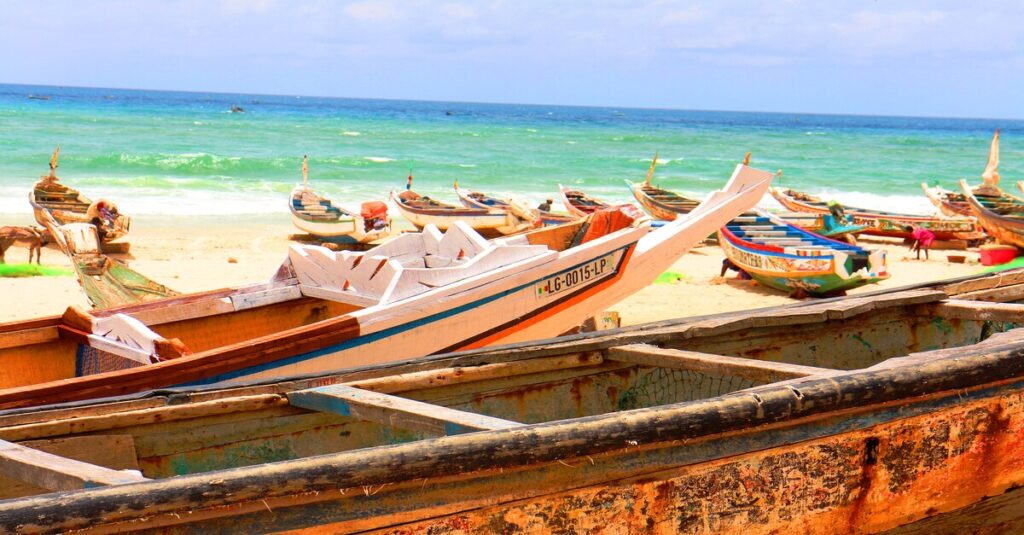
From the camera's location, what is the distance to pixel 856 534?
332 centimetres

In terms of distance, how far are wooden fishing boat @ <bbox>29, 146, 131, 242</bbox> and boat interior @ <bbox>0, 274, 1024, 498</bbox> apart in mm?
11993

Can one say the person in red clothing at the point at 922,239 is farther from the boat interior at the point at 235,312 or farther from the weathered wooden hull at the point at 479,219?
the boat interior at the point at 235,312

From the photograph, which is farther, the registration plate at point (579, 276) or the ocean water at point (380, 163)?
the ocean water at point (380, 163)

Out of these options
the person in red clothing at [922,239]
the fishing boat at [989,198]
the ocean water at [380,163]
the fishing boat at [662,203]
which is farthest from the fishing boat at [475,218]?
the fishing boat at [989,198]

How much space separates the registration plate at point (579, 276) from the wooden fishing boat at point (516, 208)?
7487 mm

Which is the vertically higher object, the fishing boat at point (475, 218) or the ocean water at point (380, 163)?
the fishing boat at point (475, 218)

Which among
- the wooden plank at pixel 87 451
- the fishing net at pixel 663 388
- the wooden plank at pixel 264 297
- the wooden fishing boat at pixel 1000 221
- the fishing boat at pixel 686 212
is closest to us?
the wooden plank at pixel 87 451

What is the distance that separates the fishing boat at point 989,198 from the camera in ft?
52.7

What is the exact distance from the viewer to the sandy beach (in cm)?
1055

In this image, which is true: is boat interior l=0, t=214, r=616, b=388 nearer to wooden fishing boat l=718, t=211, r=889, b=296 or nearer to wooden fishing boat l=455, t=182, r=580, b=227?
wooden fishing boat l=718, t=211, r=889, b=296

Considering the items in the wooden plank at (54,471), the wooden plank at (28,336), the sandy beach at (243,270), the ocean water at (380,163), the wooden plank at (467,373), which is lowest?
the ocean water at (380,163)

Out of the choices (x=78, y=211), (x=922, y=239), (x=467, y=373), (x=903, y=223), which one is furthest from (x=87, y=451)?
(x=903, y=223)

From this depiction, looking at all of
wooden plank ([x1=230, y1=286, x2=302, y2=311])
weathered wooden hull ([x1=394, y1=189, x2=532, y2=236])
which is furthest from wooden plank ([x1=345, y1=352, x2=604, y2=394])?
weathered wooden hull ([x1=394, y1=189, x2=532, y2=236])

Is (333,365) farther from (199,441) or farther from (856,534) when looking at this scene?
(856,534)
